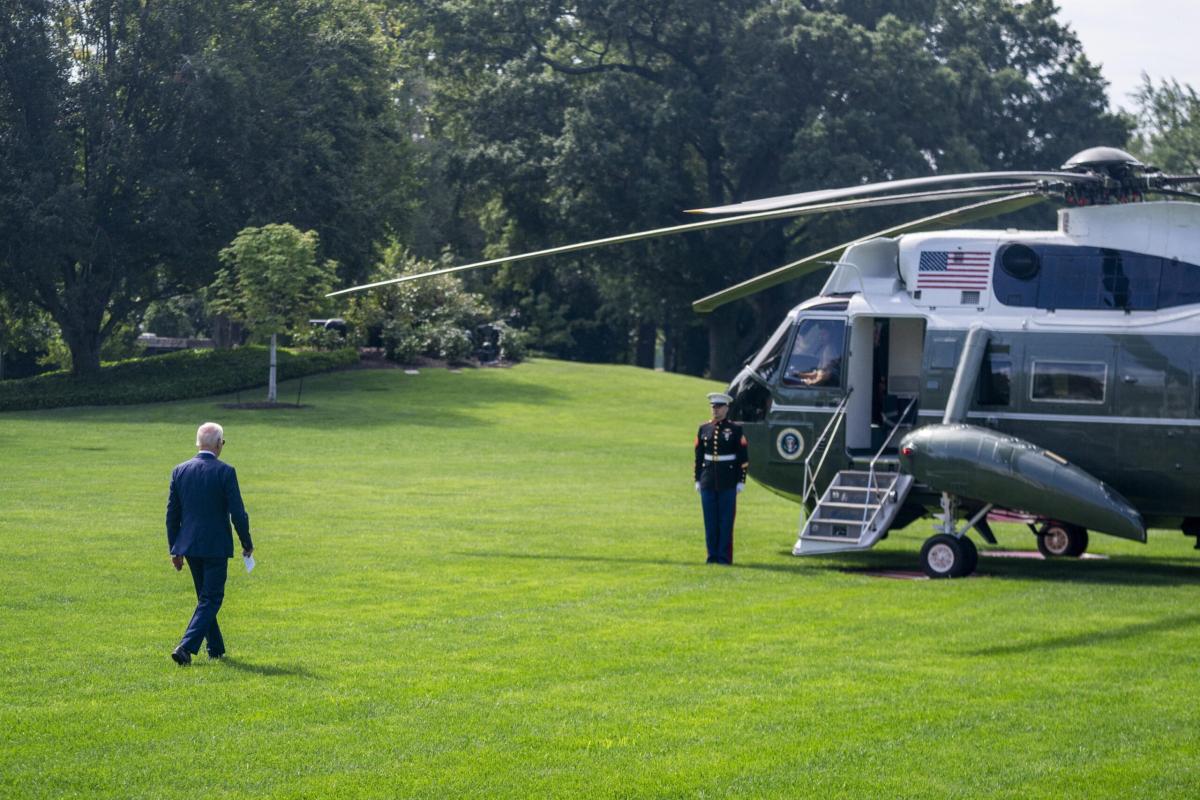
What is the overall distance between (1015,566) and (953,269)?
357cm

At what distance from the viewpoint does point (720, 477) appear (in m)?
16.6

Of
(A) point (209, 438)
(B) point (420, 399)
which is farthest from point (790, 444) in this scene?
(B) point (420, 399)

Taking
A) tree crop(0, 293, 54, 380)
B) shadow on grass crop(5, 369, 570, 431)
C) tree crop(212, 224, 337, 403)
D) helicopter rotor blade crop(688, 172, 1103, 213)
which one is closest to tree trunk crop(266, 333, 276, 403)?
tree crop(212, 224, 337, 403)

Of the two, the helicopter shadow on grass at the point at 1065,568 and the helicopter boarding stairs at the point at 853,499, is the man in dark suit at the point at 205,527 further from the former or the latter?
the helicopter shadow on grass at the point at 1065,568

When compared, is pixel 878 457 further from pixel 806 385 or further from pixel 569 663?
pixel 569 663

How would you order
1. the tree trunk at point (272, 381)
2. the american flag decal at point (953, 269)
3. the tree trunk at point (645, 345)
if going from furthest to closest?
the tree trunk at point (645, 345) → the tree trunk at point (272, 381) → the american flag decal at point (953, 269)

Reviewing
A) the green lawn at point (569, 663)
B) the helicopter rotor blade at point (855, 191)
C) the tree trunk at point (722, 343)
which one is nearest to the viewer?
the green lawn at point (569, 663)

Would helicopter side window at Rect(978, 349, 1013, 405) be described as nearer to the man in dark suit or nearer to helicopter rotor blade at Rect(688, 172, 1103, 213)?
helicopter rotor blade at Rect(688, 172, 1103, 213)

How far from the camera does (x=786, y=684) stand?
33.8ft

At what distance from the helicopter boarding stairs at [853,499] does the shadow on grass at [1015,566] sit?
1.40 feet

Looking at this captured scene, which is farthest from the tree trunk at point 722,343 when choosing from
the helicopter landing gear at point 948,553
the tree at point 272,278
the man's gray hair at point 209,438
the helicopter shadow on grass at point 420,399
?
the man's gray hair at point 209,438

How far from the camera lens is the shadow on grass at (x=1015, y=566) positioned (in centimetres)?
1656

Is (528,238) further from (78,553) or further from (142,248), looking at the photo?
(78,553)

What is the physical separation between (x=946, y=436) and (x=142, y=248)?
34866mm
